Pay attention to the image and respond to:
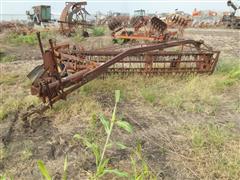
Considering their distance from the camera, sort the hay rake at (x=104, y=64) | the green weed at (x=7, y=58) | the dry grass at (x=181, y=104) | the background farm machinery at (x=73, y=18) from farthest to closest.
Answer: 1. the background farm machinery at (x=73, y=18)
2. the green weed at (x=7, y=58)
3. the hay rake at (x=104, y=64)
4. the dry grass at (x=181, y=104)

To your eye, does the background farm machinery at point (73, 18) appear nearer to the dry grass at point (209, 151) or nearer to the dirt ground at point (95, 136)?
the dirt ground at point (95, 136)

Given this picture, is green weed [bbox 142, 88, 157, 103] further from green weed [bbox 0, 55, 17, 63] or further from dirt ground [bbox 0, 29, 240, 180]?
green weed [bbox 0, 55, 17, 63]

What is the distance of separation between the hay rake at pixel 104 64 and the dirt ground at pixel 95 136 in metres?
0.37

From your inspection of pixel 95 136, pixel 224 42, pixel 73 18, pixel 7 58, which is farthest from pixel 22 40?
pixel 95 136

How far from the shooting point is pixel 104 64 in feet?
10.7

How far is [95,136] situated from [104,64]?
98 cm

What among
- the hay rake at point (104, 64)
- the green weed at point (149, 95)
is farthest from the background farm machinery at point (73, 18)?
the green weed at point (149, 95)

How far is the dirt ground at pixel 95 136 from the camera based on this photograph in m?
2.35

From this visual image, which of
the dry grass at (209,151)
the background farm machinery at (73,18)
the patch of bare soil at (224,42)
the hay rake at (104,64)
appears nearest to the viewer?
the dry grass at (209,151)

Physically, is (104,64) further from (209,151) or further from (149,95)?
(209,151)

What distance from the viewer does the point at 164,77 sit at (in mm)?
4711

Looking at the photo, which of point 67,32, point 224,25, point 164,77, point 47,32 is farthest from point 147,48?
point 224,25

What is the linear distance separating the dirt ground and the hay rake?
37 centimetres

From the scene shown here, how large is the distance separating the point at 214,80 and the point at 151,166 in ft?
8.78
